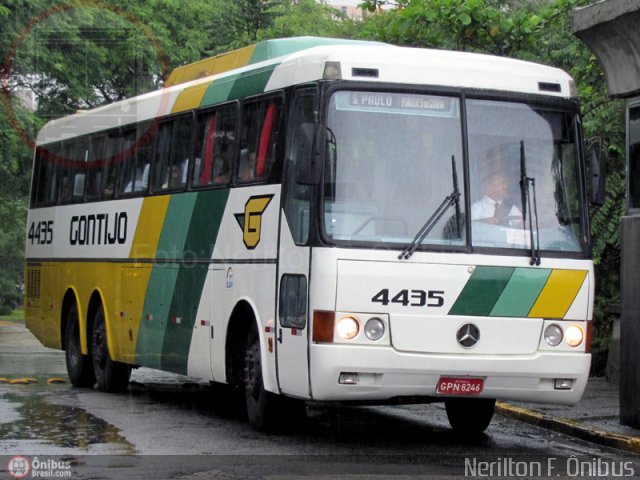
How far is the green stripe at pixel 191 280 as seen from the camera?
13680mm

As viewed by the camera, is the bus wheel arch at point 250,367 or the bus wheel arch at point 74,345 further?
the bus wheel arch at point 74,345

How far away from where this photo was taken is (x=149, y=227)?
1561cm

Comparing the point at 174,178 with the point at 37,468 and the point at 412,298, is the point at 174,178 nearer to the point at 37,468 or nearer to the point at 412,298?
the point at 412,298

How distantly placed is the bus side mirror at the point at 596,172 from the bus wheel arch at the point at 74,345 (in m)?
8.26

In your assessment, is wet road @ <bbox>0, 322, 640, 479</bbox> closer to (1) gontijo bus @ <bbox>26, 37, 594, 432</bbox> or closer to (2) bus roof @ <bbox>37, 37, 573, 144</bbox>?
(1) gontijo bus @ <bbox>26, 37, 594, 432</bbox>

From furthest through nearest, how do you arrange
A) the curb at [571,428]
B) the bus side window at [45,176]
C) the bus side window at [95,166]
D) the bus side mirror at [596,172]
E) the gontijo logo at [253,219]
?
1. the bus side window at [45,176]
2. the bus side window at [95,166]
3. the gontijo logo at [253,219]
4. the curb at [571,428]
5. the bus side mirror at [596,172]

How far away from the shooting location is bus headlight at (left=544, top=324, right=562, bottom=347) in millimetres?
11492

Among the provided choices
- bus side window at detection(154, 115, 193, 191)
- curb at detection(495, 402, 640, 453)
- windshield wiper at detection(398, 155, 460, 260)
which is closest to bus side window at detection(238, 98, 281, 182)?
bus side window at detection(154, 115, 193, 191)

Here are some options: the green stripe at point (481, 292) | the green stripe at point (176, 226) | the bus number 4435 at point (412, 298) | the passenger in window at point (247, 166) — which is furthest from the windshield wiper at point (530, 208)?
the green stripe at point (176, 226)

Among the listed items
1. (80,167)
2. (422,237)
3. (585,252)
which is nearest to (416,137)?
(422,237)

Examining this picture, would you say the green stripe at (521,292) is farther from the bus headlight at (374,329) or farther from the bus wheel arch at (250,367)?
the bus wheel arch at (250,367)

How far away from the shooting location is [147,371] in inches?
820

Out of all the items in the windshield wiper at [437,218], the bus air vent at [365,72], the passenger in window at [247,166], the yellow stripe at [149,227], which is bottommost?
the windshield wiper at [437,218]

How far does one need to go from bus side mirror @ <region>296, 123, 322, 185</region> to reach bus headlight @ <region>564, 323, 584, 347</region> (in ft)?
8.14
